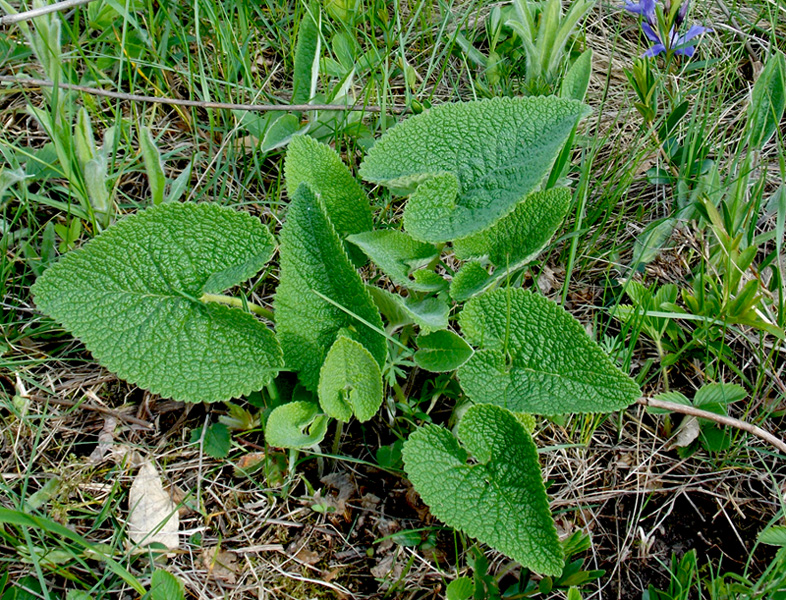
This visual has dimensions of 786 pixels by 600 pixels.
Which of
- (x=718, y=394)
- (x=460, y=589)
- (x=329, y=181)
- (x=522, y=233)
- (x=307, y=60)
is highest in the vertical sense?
(x=307, y=60)

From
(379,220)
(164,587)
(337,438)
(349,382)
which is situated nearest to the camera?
(164,587)

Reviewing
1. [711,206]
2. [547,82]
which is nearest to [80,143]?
[547,82]

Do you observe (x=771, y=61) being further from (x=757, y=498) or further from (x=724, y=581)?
(x=724, y=581)

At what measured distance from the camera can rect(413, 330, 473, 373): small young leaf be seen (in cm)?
133

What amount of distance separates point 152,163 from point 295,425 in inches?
27.1

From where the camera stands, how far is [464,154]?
1.48 metres

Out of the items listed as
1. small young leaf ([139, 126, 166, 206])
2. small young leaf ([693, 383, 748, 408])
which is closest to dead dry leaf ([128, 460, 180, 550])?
small young leaf ([139, 126, 166, 206])

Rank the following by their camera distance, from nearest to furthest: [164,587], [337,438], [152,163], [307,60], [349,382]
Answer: [164,587] < [349,382] < [337,438] < [152,163] < [307,60]

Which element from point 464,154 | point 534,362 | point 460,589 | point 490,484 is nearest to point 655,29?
point 464,154

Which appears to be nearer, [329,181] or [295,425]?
[295,425]

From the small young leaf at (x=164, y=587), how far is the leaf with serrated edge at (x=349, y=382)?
1.31 feet

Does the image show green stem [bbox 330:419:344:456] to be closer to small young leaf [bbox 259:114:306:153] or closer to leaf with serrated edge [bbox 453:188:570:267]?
leaf with serrated edge [bbox 453:188:570:267]

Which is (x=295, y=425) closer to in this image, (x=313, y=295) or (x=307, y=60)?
(x=313, y=295)

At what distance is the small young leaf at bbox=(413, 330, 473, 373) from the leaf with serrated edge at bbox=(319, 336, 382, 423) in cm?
10
